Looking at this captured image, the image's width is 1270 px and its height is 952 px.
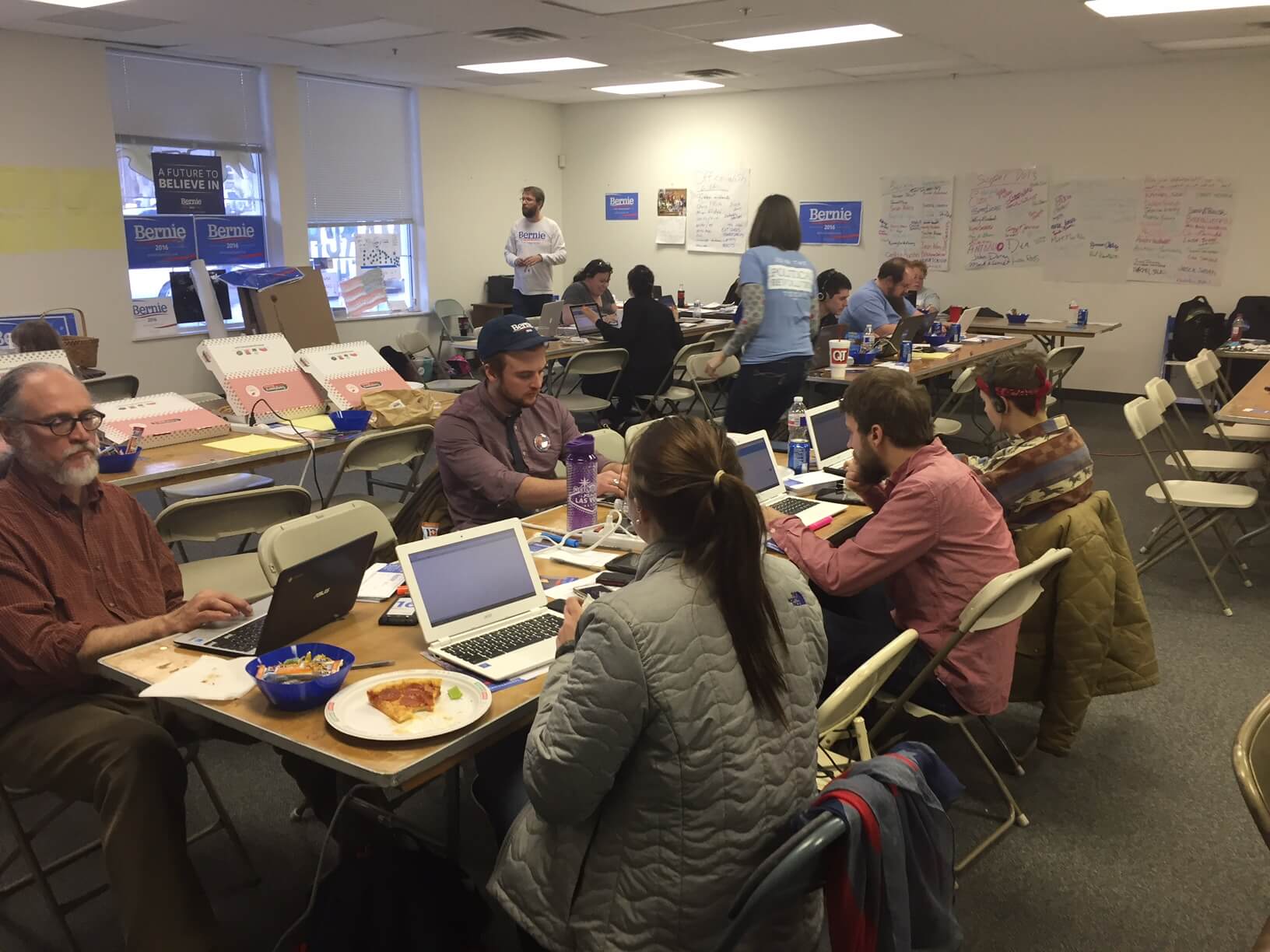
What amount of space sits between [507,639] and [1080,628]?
167cm

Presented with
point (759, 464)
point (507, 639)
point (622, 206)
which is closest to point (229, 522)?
point (507, 639)

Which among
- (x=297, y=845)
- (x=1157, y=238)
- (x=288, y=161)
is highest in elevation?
(x=288, y=161)

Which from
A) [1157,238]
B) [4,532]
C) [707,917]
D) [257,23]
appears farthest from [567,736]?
Answer: [1157,238]

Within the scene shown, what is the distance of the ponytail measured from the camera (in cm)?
156

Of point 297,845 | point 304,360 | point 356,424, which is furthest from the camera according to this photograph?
point 304,360

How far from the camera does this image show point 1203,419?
8.43 metres

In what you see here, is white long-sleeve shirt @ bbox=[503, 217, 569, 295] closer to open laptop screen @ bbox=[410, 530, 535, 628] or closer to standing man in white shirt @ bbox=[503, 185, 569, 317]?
standing man in white shirt @ bbox=[503, 185, 569, 317]

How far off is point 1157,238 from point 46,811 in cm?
921

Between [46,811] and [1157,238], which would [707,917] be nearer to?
[46,811]

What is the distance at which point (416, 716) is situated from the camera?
5.96 ft

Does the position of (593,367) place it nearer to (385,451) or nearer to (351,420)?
(351,420)

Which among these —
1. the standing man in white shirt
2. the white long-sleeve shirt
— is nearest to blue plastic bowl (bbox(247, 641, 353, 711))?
the standing man in white shirt

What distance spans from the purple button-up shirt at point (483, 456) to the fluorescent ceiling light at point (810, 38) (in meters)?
4.90

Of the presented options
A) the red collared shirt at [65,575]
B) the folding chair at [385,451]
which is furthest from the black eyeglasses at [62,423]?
the folding chair at [385,451]
